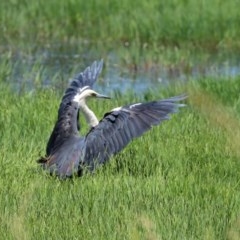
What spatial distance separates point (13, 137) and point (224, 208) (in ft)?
6.84

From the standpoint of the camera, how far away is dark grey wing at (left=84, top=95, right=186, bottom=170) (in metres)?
5.36

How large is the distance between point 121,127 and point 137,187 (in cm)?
61

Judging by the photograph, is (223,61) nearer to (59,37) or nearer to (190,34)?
(190,34)

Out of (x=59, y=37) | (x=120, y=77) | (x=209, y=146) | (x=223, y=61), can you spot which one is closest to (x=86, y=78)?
(x=209, y=146)

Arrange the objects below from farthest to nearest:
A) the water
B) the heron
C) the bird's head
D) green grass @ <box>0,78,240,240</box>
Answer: the water
the bird's head
the heron
green grass @ <box>0,78,240,240</box>

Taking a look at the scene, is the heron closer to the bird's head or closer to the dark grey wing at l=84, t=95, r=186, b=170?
the dark grey wing at l=84, t=95, r=186, b=170

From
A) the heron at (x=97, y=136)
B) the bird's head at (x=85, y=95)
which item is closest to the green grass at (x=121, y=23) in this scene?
the bird's head at (x=85, y=95)

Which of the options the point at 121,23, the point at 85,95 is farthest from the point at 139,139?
the point at 121,23

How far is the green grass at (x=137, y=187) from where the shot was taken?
4.14m

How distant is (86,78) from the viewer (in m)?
6.46

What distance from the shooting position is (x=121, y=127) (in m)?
5.44

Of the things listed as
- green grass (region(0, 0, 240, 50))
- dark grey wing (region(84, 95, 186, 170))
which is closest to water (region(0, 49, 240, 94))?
green grass (region(0, 0, 240, 50))

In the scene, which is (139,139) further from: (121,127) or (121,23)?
(121,23)

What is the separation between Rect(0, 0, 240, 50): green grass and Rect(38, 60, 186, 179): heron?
649cm
